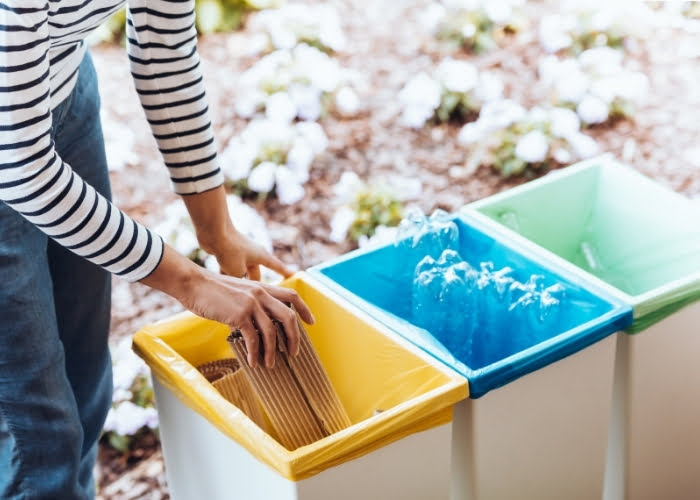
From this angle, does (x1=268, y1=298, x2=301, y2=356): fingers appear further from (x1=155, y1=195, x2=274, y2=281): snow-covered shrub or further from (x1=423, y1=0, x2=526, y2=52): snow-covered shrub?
(x1=423, y1=0, x2=526, y2=52): snow-covered shrub

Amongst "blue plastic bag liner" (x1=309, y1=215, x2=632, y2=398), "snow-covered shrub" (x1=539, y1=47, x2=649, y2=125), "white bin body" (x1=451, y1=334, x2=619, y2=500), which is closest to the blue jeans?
"blue plastic bag liner" (x1=309, y1=215, x2=632, y2=398)

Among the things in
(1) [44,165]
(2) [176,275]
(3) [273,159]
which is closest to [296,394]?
(2) [176,275]

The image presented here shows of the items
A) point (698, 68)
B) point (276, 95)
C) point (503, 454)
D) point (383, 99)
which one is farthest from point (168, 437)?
point (698, 68)

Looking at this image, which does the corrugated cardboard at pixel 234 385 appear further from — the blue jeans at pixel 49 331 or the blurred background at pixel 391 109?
the blurred background at pixel 391 109

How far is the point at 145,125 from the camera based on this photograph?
116 inches

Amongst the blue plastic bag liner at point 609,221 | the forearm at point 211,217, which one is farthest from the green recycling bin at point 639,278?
the forearm at point 211,217

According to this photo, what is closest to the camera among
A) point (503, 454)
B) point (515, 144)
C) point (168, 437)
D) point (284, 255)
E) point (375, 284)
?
point (503, 454)

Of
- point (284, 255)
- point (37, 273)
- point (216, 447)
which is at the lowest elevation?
point (284, 255)

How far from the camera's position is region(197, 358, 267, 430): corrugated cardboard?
1.50 m

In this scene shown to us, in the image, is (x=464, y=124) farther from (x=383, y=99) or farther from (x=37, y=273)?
(x=37, y=273)

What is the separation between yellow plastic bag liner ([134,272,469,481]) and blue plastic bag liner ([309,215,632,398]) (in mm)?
31

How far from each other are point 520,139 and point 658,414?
1.21 m

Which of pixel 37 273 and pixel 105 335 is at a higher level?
pixel 37 273

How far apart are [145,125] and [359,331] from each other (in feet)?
5.28
